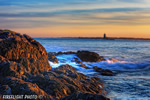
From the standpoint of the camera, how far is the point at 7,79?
275 inches

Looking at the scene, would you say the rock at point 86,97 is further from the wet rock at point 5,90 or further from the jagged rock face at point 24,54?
the jagged rock face at point 24,54

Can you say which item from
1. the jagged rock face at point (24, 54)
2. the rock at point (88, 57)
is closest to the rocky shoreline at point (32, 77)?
the jagged rock face at point (24, 54)

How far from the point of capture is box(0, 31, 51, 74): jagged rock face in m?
9.22

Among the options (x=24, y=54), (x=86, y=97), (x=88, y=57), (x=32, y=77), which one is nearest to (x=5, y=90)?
(x=32, y=77)

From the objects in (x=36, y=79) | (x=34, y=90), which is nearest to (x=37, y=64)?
(x=36, y=79)

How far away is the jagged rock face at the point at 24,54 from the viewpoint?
9.22 metres

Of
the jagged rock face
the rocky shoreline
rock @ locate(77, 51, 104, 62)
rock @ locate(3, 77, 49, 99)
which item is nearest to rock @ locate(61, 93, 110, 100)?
the rocky shoreline

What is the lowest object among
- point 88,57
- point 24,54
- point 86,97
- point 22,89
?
point 88,57

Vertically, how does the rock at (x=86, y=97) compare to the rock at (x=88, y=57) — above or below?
above

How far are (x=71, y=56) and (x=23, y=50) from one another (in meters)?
15.1

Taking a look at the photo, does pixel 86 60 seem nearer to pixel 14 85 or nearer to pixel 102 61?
pixel 102 61

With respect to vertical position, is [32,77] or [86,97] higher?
[32,77]

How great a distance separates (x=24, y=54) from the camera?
9852 mm

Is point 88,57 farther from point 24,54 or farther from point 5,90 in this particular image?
point 5,90
